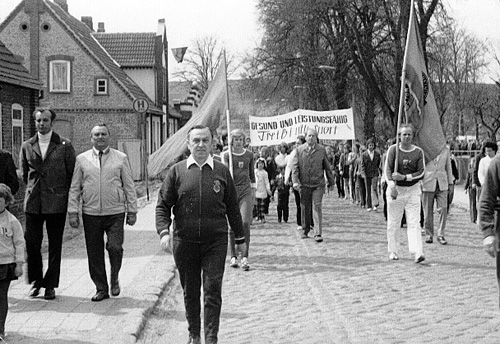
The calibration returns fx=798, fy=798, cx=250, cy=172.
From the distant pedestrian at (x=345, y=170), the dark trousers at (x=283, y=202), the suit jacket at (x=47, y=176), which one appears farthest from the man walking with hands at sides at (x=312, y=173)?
the distant pedestrian at (x=345, y=170)

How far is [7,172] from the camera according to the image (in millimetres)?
8023

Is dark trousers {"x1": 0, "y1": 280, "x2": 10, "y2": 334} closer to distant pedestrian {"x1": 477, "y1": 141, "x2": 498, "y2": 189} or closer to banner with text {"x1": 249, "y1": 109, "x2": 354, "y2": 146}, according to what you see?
distant pedestrian {"x1": 477, "y1": 141, "x2": 498, "y2": 189}

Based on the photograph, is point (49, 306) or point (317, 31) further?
point (317, 31)

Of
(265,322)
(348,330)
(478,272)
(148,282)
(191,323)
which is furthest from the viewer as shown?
(478,272)

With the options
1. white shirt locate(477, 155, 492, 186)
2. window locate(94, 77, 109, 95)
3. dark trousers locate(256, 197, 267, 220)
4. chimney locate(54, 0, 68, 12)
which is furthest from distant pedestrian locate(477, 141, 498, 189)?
chimney locate(54, 0, 68, 12)

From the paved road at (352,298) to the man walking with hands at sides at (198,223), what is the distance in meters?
0.66

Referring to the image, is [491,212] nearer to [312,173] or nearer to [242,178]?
[242,178]

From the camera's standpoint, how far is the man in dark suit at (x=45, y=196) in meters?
8.41

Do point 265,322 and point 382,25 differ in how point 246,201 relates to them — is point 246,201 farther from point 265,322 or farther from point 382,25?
point 382,25

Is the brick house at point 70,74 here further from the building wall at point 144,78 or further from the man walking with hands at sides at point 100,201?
the man walking with hands at sides at point 100,201

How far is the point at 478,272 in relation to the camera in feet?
34.4

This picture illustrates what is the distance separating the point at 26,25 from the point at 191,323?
36665 mm

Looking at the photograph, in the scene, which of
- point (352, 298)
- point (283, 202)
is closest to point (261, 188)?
point (283, 202)

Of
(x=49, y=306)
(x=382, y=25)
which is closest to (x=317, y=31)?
(x=382, y=25)
